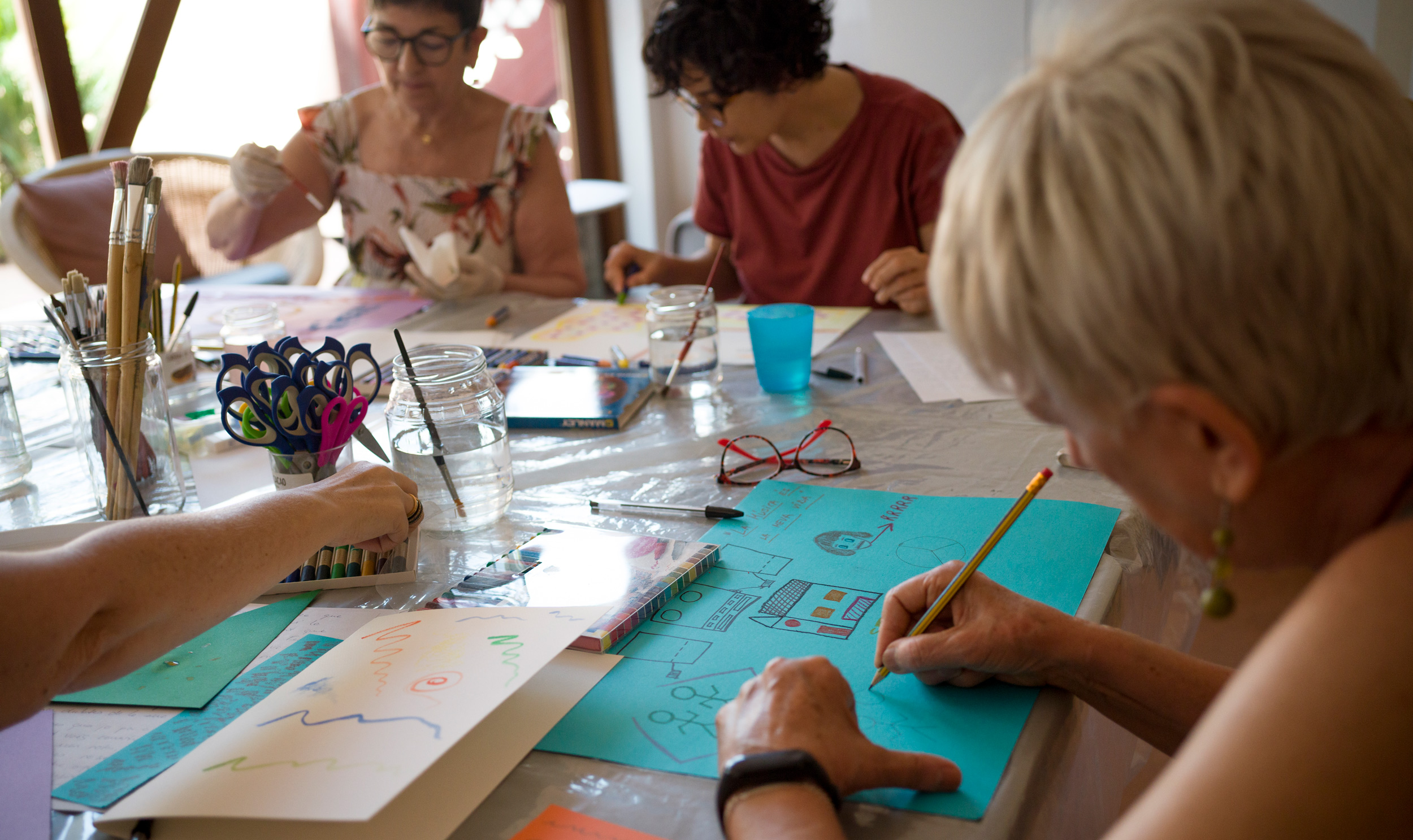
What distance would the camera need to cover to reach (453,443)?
103 centimetres

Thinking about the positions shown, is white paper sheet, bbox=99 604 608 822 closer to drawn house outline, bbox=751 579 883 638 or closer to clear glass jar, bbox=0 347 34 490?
drawn house outline, bbox=751 579 883 638

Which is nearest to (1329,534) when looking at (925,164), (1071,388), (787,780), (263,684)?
(1071,388)

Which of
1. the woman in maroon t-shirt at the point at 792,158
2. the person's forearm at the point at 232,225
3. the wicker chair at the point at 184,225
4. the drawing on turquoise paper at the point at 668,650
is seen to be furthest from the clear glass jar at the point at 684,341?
the wicker chair at the point at 184,225

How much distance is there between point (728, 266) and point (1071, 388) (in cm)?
186

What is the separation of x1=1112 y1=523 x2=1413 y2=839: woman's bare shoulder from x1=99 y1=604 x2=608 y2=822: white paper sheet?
0.42 metres

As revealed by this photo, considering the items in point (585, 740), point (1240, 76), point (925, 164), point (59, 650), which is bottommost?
point (585, 740)

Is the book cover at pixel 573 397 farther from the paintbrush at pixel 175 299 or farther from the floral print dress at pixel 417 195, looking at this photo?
the floral print dress at pixel 417 195

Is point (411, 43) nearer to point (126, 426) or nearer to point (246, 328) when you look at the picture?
point (246, 328)

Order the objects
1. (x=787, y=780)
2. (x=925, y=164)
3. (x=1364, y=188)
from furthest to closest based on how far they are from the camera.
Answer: (x=925, y=164) → (x=787, y=780) → (x=1364, y=188)

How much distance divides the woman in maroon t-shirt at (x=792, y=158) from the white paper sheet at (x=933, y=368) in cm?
13

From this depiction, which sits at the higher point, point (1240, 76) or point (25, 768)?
point (1240, 76)

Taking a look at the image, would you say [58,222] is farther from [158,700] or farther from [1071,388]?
[1071,388]

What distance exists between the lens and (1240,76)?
0.44m

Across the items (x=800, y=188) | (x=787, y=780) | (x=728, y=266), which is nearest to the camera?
(x=787, y=780)
